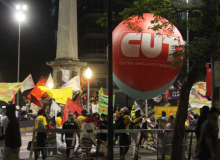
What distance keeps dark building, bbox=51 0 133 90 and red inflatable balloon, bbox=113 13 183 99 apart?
1920 inches

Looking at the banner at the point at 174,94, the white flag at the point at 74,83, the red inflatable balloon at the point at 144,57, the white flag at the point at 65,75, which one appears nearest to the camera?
the red inflatable balloon at the point at 144,57

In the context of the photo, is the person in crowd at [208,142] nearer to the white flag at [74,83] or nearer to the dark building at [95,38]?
the white flag at [74,83]

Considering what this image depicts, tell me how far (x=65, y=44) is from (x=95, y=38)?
40.5 metres

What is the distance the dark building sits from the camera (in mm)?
59688

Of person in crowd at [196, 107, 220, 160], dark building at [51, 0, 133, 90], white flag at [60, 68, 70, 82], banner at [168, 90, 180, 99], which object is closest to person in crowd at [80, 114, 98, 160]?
person in crowd at [196, 107, 220, 160]

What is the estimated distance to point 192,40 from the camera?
9641 millimetres

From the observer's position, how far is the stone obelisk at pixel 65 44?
68.3 feet

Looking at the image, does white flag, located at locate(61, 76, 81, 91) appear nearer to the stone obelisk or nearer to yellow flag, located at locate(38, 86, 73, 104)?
the stone obelisk

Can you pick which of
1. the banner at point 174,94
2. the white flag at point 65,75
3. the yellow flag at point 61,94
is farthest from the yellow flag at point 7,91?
the banner at point 174,94

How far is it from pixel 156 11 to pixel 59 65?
39.8 feet

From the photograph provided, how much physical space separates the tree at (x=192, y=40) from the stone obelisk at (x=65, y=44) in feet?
36.3

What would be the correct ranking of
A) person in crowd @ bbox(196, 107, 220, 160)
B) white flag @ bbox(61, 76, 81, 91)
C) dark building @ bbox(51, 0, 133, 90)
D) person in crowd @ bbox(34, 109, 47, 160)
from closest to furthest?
person in crowd @ bbox(196, 107, 220, 160) < person in crowd @ bbox(34, 109, 47, 160) < white flag @ bbox(61, 76, 81, 91) < dark building @ bbox(51, 0, 133, 90)

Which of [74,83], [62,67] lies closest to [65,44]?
[62,67]

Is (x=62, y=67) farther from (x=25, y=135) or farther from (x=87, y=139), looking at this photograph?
(x=87, y=139)
